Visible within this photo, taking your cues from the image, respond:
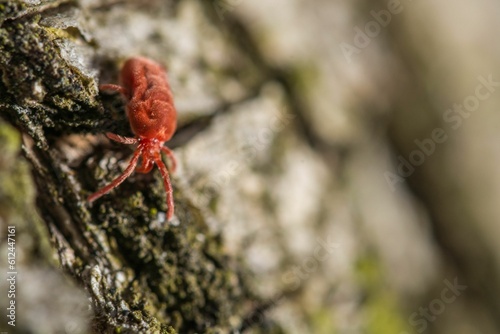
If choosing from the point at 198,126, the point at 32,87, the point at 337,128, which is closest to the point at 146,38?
the point at 198,126

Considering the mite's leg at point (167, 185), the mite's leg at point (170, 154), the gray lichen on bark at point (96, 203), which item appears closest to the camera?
the gray lichen on bark at point (96, 203)

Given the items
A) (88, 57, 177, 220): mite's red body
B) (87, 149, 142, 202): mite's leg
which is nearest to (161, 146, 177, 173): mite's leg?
(88, 57, 177, 220): mite's red body

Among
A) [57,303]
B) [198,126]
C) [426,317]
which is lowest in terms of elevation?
[426,317]

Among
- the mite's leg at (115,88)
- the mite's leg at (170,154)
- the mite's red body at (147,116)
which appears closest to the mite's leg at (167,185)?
the mite's red body at (147,116)

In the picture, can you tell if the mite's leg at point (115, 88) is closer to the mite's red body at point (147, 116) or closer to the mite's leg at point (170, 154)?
the mite's red body at point (147, 116)

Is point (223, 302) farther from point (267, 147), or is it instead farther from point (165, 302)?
point (267, 147)

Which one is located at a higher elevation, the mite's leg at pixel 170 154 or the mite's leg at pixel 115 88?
the mite's leg at pixel 115 88

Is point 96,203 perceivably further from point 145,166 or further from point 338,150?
point 338,150
